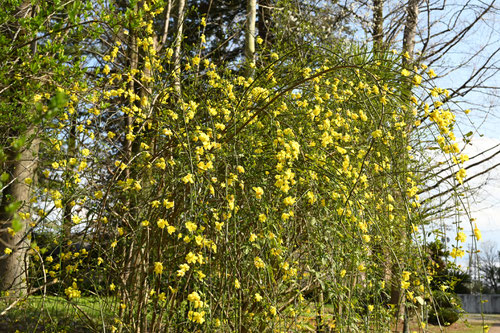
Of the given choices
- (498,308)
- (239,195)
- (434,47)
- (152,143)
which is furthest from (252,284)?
(498,308)

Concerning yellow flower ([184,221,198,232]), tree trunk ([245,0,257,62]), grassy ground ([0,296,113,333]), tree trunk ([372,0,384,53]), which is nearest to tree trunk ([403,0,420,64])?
tree trunk ([372,0,384,53])

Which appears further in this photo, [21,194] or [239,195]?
[21,194]

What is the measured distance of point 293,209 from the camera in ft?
8.66

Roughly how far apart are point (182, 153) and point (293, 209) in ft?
2.32

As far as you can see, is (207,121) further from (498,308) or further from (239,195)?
(498,308)

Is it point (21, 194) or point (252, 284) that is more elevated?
point (21, 194)

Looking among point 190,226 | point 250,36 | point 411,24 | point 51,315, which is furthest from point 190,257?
point 411,24

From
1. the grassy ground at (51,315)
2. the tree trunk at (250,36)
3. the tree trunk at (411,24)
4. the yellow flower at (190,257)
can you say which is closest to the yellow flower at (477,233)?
the yellow flower at (190,257)

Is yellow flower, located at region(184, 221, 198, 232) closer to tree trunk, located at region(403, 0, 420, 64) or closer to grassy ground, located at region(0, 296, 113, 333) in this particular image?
grassy ground, located at region(0, 296, 113, 333)

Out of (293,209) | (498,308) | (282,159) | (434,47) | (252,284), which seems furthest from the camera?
(498,308)

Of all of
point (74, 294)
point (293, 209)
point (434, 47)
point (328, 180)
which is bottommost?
point (74, 294)

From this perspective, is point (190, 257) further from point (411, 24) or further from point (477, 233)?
point (411, 24)

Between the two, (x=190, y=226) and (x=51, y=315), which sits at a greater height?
(x=190, y=226)

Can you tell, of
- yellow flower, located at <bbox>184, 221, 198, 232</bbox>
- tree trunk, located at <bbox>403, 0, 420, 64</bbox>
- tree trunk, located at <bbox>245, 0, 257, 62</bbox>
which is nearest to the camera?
yellow flower, located at <bbox>184, 221, 198, 232</bbox>
